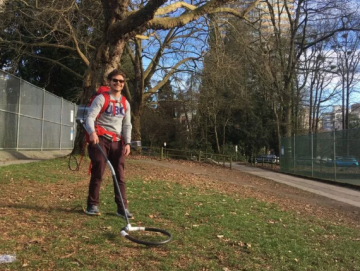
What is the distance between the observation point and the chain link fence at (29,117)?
570 inches

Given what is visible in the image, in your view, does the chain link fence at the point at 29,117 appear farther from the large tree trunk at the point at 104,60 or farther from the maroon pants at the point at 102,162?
the maroon pants at the point at 102,162

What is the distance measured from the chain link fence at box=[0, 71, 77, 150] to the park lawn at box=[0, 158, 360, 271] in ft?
27.7

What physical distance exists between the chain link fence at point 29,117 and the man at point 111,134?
10771 mm

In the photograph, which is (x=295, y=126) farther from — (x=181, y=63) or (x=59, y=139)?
(x=59, y=139)

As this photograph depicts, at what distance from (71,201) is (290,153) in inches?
771

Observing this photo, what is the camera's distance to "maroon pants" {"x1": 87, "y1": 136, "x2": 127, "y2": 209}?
15.7ft

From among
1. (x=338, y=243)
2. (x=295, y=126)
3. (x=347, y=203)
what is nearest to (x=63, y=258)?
(x=338, y=243)

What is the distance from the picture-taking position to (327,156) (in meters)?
17.9

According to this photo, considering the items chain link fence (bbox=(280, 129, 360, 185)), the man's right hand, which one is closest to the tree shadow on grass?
the man's right hand

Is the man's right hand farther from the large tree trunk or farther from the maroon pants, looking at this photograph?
the large tree trunk

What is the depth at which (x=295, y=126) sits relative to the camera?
39.3 metres

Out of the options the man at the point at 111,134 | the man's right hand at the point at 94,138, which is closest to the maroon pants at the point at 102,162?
the man at the point at 111,134

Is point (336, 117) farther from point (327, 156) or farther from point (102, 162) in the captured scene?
point (102, 162)

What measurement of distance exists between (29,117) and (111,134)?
13.5 meters
